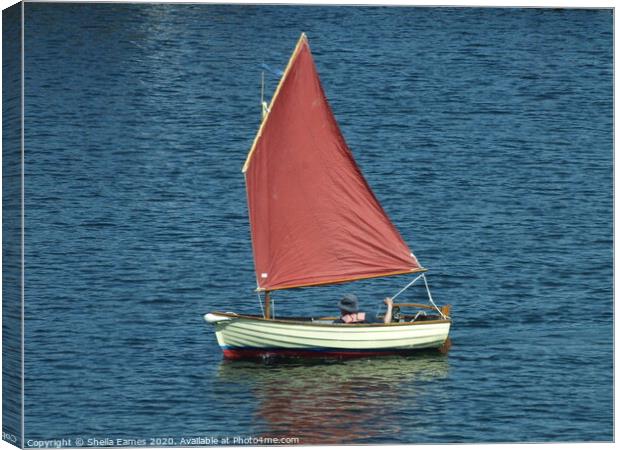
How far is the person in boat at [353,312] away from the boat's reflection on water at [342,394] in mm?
989

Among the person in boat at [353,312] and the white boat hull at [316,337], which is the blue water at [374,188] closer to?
the white boat hull at [316,337]

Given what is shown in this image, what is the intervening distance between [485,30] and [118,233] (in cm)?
1394

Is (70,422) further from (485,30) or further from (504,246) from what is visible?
(504,246)

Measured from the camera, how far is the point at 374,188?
54.0m

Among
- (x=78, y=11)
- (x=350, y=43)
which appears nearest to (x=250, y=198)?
(x=350, y=43)

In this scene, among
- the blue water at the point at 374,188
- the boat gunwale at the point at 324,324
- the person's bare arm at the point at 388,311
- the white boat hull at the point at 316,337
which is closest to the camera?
the blue water at the point at 374,188

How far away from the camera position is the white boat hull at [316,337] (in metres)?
44.6

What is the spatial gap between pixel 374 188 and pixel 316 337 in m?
10.2

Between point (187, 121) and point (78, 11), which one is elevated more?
point (78, 11)

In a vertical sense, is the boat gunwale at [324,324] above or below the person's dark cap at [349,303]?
below

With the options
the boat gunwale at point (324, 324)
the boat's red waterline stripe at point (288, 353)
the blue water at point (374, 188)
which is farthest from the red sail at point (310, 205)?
the blue water at point (374, 188)

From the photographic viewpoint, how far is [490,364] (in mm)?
43375

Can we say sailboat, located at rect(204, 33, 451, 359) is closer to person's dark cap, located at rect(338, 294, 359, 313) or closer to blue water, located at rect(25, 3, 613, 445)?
person's dark cap, located at rect(338, 294, 359, 313)

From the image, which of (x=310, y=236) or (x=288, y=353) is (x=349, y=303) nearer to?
(x=288, y=353)
